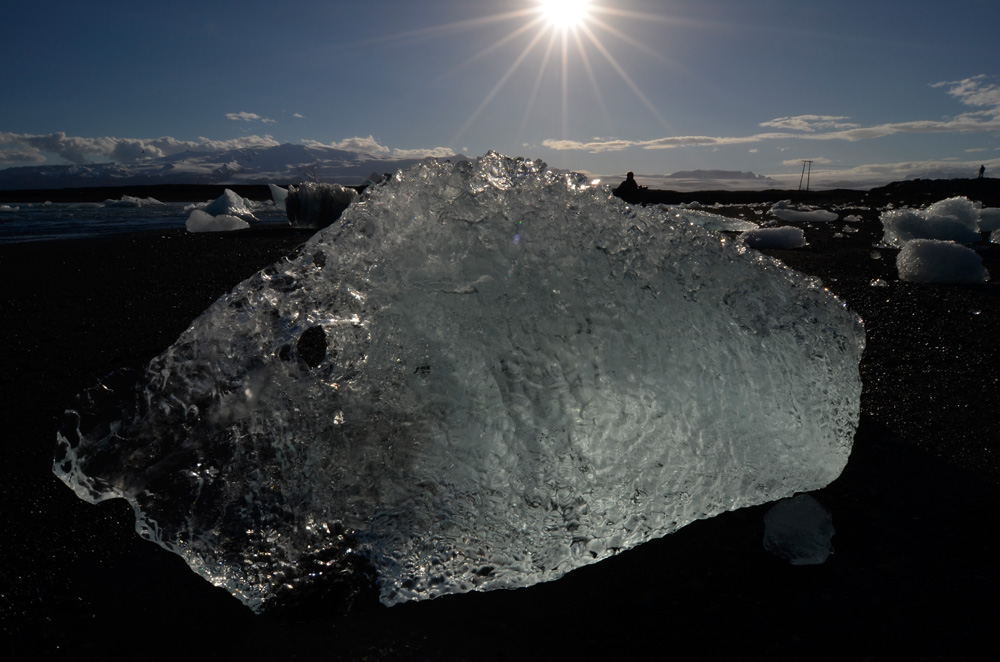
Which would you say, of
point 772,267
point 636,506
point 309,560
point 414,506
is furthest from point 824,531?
point 309,560

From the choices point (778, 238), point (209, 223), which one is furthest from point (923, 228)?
point (209, 223)

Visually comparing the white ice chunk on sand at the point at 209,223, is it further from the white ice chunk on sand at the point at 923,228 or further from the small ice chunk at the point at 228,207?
the white ice chunk on sand at the point at 923,228

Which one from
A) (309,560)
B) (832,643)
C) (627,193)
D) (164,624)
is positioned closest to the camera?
(832,643)

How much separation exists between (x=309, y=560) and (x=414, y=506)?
1.03ft

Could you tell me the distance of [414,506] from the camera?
1.62m

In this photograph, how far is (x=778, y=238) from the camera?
22.7ft

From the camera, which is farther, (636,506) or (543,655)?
(636,506)

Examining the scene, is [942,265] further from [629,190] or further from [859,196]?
[859,196]

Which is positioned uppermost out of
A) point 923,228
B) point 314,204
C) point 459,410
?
point 314,204

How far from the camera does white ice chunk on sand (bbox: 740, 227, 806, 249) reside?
6.84 m

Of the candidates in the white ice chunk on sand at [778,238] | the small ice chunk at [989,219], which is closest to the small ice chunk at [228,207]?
the white ice chunk on sand at [778,238]

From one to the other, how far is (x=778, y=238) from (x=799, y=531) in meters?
5.92

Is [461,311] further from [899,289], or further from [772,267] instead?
[899,289]

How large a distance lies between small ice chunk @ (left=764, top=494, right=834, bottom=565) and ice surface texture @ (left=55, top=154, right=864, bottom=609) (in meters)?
0.06
